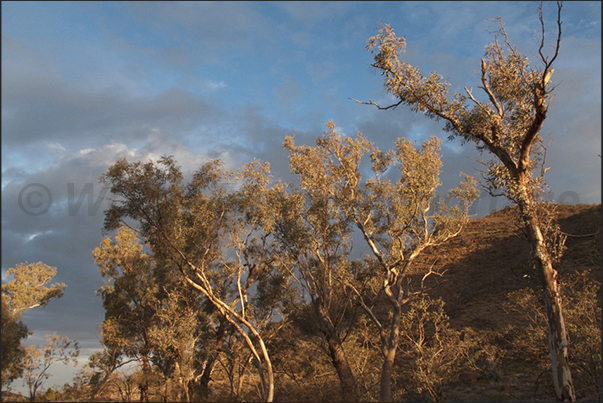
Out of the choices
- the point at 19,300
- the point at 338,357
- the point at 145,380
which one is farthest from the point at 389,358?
the point at 19,300

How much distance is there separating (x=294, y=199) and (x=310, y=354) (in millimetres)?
12934

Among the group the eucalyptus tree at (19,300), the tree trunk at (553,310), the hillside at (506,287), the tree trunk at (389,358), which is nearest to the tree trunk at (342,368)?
the tree trunk at (389,358)

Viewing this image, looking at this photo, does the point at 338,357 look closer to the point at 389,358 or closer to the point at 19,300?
the point at 389,358

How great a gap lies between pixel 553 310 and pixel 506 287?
98.6 ft

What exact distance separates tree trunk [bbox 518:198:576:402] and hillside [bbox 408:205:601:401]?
3.19 feet

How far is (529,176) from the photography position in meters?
13.5

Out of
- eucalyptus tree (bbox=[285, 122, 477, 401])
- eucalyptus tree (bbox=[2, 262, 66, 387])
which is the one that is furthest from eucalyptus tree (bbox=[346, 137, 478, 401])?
eucalyptus tree (bbox=[2, 262, 66, 387])

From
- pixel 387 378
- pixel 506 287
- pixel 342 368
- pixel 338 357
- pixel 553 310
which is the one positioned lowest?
pixel 387 378

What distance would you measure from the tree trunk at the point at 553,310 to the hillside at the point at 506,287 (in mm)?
973

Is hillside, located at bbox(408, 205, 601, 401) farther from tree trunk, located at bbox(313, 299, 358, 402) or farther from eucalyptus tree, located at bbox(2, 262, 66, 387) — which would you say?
eucalyptus tree, located at bbox(2, 262, 66, 387)

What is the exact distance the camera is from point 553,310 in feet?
38.4

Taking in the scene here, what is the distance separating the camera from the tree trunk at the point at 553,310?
36.8 feet

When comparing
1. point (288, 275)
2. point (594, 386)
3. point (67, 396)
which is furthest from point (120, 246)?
point (594, 386)

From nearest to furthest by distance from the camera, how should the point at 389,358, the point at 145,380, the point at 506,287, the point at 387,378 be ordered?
the point at 387,378, the point at 389,358, the point at 145,380, the point at 506,287
